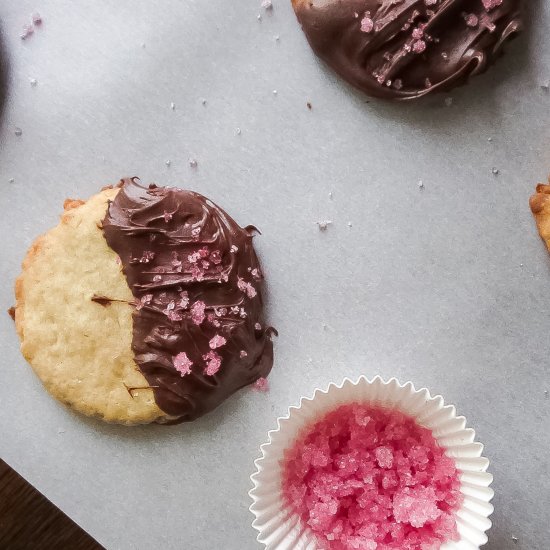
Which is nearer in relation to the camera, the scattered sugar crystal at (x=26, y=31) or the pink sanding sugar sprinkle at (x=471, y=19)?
the pink sanding sugar sprinkle at (x=471, y=19)

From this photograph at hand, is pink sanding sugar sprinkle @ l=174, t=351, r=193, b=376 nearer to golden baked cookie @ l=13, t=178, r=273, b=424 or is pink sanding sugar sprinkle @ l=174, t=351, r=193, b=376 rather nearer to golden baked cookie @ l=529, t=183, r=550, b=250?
golden baked cookie @ l=13, t=178, r=273, b=424

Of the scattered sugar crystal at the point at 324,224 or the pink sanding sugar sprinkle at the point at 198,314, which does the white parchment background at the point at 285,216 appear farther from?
the pink sanding sugar sprinkle at the point at 198,314

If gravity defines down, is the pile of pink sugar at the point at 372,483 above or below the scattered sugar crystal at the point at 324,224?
below

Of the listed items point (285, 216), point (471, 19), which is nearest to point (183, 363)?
point (285, 216)

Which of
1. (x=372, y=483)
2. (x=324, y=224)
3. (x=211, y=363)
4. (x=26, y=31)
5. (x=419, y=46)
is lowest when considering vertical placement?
(x=372, y=483)

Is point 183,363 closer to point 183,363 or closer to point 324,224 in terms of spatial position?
point 183,363

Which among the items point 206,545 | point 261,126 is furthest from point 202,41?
point 206,545

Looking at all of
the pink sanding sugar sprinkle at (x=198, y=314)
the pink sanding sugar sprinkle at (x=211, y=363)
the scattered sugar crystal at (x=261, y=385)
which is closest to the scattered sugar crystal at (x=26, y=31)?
the pink sanding sugar sprinkle at (x=198, y=314)

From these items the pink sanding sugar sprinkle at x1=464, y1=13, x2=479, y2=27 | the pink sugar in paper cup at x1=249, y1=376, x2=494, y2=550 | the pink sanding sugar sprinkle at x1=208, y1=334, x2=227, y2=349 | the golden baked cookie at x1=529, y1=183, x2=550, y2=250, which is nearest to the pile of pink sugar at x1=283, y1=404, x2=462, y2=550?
the pink sugar in paper cup at x1=249, y1=376, x2=494, y2=550
